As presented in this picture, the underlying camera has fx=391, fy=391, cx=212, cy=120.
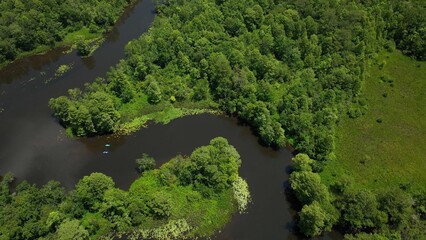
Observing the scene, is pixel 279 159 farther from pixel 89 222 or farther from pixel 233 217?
pixel 89 222

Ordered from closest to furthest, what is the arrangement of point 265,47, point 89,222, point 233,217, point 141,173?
point 89,222, point 233,217, point 141,173, point 265,47

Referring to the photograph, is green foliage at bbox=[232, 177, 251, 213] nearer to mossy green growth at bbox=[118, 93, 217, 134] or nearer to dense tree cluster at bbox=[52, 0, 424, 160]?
dense tree cluster at bbox=[52, 0, 424, 160]

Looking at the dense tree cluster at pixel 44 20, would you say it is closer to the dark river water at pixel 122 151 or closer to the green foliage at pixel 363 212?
the dark river water at pixel 122 151

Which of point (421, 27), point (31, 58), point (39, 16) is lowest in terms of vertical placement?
point (31, 58)

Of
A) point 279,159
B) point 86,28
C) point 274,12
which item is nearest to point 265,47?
point 274,12

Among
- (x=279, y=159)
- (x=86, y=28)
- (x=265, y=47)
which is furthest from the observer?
(x=86, y=28)

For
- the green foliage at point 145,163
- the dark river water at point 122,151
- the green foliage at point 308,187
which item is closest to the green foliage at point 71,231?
the dark river water at point 122,151

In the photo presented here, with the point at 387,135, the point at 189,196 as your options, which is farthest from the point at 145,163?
the point at 387,135
